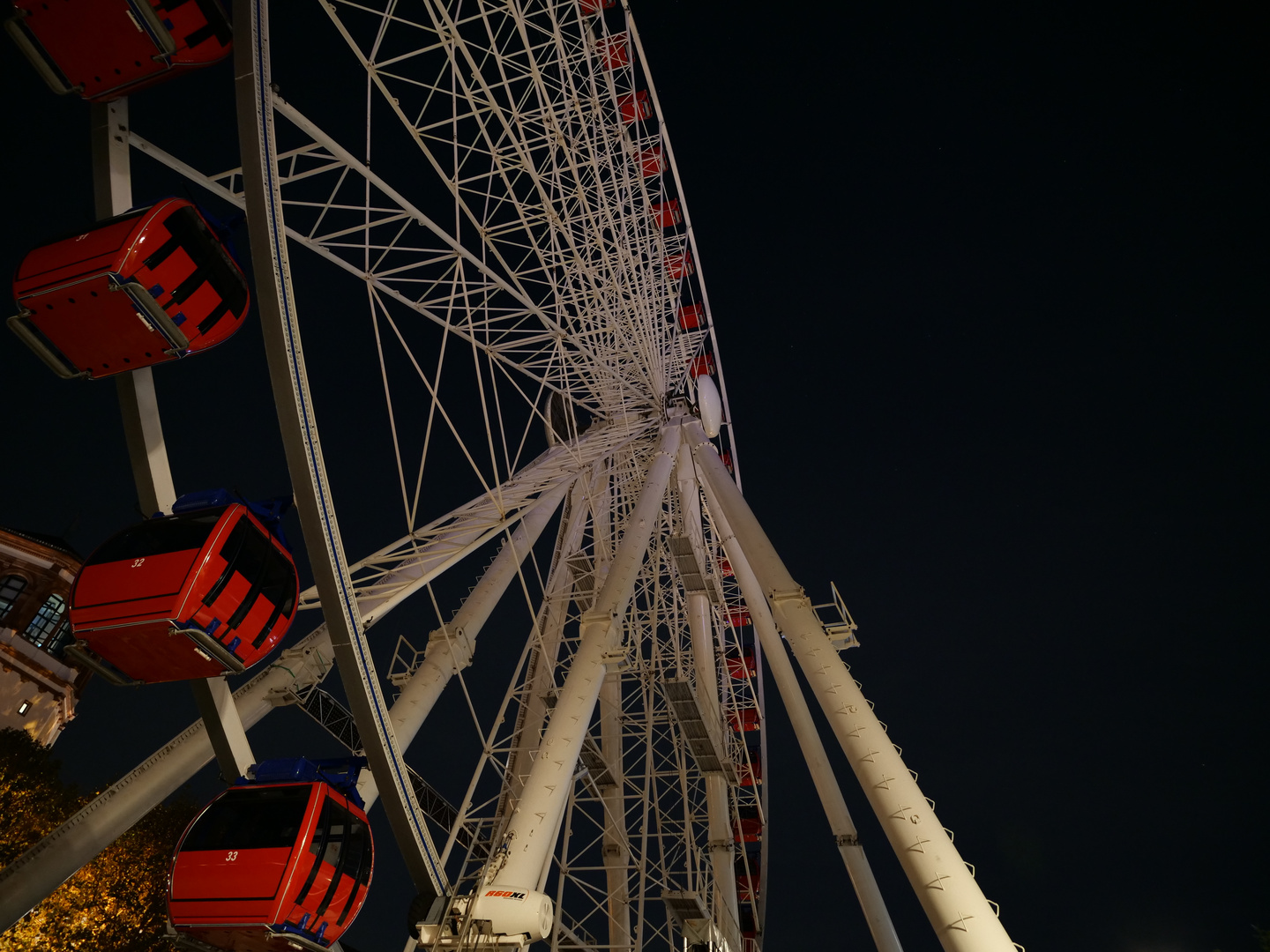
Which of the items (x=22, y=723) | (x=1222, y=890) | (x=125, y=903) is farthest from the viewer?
(x=1222, y=890)

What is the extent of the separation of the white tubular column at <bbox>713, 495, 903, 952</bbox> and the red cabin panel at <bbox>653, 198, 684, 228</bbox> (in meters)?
11.6

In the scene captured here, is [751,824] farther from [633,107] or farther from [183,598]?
[183,598]

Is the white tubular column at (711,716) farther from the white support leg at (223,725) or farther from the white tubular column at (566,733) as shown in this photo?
the white support leg at (223,725)

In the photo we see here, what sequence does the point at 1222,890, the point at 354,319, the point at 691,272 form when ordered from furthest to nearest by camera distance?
the point at 354,319
the point at 1222,890
the point at 691,272

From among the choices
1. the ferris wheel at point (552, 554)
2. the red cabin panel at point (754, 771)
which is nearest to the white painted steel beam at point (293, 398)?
the ferris wheel at point (552, 554)

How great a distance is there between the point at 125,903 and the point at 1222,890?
4900cm

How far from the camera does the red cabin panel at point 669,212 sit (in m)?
22.6

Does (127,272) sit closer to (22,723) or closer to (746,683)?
(746,683)

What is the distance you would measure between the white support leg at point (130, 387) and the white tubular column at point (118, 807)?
2.11 m

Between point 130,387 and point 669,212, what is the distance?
1923cm

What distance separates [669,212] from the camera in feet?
75.0

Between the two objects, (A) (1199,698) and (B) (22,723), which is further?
(A) (1199,698)

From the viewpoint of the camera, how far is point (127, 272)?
5.15 metres

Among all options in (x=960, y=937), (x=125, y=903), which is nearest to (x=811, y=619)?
(x=960, y=937)
